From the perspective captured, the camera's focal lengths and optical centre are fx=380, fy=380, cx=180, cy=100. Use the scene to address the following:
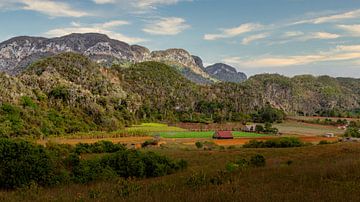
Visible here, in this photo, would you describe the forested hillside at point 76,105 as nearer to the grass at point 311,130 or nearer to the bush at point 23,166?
the grass at point 311,130

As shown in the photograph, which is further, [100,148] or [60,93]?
[60,93]

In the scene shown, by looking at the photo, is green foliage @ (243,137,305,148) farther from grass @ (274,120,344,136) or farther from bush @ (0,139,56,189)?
grass @ (274,120,344,136)

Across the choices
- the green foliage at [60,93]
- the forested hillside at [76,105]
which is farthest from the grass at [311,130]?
the green foliage at [60,93]

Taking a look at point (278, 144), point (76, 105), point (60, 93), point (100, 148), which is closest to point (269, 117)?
point (76, 105)

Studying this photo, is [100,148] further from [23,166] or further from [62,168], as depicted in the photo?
[23,166]

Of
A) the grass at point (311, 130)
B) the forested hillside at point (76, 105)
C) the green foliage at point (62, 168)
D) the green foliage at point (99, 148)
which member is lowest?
the grass at point (311, 130)

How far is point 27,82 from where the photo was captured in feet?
432

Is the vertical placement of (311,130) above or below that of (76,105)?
below

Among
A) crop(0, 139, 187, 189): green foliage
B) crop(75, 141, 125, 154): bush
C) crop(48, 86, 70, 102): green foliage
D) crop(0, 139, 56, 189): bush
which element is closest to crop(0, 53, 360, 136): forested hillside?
crop(48, 86, 70, 102): green foliage

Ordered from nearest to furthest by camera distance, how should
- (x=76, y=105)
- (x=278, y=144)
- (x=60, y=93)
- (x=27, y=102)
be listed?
(x=278, y=144)
(x=27, y=102)
(x=76, y=105)
(x=60, y=93)

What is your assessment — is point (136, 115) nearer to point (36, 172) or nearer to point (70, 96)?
point (70, 96)

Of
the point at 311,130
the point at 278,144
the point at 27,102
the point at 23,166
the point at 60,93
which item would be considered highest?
the point at 60,93

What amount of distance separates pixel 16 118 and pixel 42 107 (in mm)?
17233

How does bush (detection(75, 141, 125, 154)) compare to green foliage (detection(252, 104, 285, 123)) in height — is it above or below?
below
